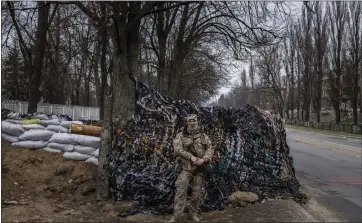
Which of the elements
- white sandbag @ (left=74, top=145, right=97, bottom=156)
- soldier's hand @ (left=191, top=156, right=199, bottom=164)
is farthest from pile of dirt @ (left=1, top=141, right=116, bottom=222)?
soldier's hand @ (left=191, top=156, right=199, bottom=164)

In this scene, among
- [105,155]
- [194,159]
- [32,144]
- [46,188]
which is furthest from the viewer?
[32,144]

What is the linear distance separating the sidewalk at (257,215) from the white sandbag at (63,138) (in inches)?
133

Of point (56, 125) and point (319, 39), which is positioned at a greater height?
point (319, 39)

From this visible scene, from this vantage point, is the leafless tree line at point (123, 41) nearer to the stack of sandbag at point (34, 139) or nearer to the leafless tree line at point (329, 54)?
the stack of sandbag at point (34, 139)

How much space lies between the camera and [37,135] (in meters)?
9.57

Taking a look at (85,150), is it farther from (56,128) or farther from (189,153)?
(189,153)

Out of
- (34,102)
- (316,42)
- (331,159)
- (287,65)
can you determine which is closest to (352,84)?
(316,42)

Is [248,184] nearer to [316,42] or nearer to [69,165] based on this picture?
[69,165]

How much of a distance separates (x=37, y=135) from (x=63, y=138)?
2.30 ft

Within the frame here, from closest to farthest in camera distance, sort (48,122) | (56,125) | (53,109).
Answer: (56,125)
(48,122)
(53,109)

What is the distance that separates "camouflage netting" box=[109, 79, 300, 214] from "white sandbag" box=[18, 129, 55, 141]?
297 centimetres

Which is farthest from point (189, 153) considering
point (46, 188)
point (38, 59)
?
point (38, 59)

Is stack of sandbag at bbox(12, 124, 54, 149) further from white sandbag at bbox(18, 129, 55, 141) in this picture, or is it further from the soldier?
the soldier

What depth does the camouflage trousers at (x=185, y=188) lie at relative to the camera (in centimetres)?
596
